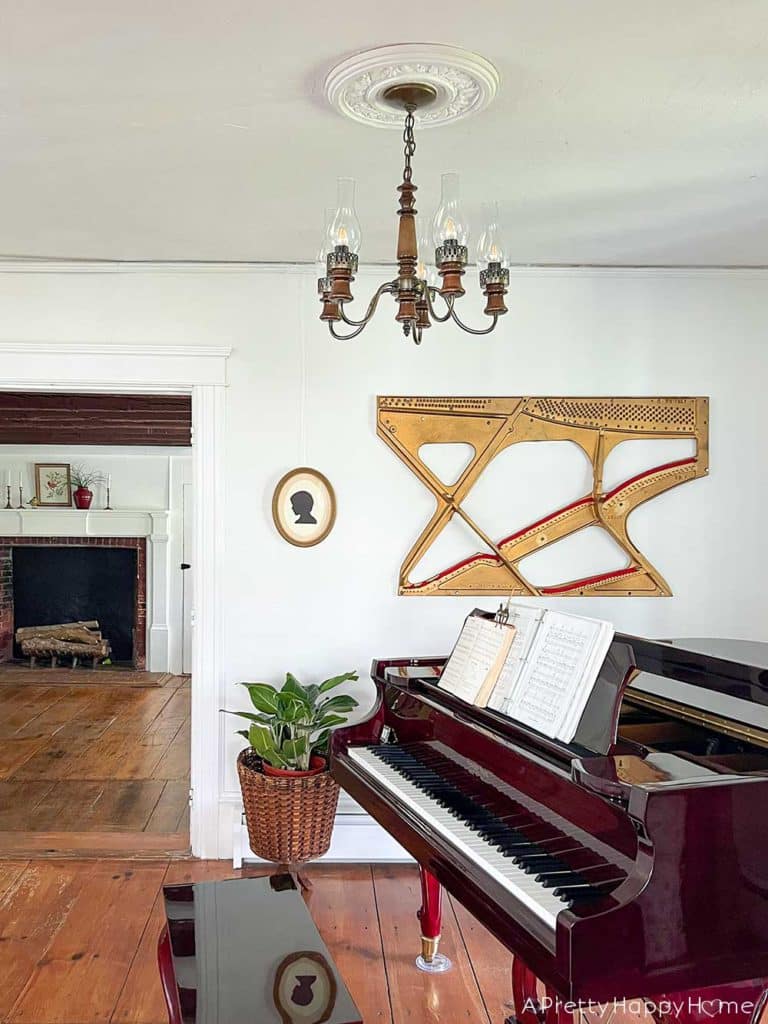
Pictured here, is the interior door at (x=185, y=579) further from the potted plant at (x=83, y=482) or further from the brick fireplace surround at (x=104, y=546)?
the potted plant at (x=83, y=482)

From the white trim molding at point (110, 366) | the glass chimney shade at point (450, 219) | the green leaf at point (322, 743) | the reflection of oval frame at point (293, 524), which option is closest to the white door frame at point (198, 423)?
the white trim molding at point (110, 366)

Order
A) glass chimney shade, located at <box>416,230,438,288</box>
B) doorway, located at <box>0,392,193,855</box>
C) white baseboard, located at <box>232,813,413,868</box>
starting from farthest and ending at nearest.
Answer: doorway, located at <box>0,392,193,855</box> → white baseboard, located at <box>232,813,413,868</box> → glass chimney shade, located at <box>416,230,438,288</box>

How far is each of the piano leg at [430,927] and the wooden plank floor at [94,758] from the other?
154 cm

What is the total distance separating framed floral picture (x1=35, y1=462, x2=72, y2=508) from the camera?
8297mm

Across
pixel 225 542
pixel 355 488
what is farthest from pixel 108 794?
pixel 355 488

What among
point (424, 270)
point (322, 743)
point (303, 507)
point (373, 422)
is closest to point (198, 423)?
point (303, 507)

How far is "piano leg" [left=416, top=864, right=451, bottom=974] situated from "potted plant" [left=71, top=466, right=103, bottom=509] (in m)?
6.17

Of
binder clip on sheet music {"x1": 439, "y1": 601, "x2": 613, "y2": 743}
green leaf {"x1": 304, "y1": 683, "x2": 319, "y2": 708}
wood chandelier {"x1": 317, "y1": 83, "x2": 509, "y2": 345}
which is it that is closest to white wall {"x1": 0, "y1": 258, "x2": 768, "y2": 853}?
green leaf {"x1": 304, "y1": 683, "x2": 319, "y2": 708}

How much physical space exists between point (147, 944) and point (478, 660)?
1.56 m

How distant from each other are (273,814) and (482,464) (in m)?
1.63

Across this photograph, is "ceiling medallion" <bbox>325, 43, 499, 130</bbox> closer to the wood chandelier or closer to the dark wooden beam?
the wood chandelier

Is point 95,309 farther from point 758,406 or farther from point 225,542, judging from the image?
point 758,406

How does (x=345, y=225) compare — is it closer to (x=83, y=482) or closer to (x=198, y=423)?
(x=198, y=423)

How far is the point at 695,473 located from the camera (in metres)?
3.84
